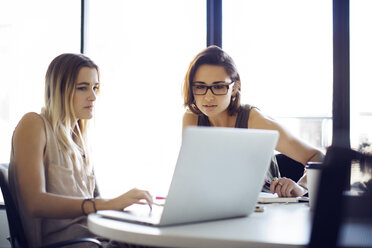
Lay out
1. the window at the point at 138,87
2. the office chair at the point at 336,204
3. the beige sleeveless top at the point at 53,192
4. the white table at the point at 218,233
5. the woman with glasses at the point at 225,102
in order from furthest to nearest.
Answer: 1. the window at the point at 138,87
2. the woman with glasses at the point at 225,102
3. the beige sleeveless top at the point at 53,192
4. the white table at the point at 218,233
5. the office chair at the point at 336,204

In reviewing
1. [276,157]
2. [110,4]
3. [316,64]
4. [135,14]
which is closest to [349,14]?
[316,64]

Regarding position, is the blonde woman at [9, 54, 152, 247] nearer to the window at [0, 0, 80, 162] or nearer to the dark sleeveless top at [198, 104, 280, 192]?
the dark sleeveless top at [198, 104, 280, 192]

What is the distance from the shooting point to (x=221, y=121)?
2350 mm

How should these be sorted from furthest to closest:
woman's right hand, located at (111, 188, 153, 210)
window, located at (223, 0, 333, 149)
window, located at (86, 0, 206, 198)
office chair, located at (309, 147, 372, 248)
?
window, located at (86, 0, 206, 198) < window, located at (223, 0, 333, 149) < woman's right hand, located at (111, 188, 153, 210) < office chair, located at (309, 147, 372, 248)

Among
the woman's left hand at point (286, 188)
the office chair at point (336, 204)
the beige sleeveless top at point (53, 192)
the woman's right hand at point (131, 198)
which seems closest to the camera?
the office chair at point (336, 204)

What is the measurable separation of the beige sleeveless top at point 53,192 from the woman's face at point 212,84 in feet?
2.62

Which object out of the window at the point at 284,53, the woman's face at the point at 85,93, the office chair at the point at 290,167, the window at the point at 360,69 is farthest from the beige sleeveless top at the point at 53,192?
the window at the point at 360,69

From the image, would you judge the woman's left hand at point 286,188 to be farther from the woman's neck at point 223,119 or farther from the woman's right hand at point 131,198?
the woman's neck at point 223,119

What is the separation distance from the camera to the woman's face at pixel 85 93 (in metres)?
1.71

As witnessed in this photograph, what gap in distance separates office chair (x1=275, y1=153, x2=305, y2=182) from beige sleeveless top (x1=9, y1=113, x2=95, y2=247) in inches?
42.3

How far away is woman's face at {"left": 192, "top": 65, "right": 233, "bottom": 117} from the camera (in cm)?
212

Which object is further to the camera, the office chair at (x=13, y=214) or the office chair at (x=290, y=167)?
the office chair at (x=290, y=167)

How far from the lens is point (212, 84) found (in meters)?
2.12

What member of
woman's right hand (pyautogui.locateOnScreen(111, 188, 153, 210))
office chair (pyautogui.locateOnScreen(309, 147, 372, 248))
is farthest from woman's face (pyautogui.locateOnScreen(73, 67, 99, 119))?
office chair (pyautogui.locateOnScreen(309, 147, 372, 248))
